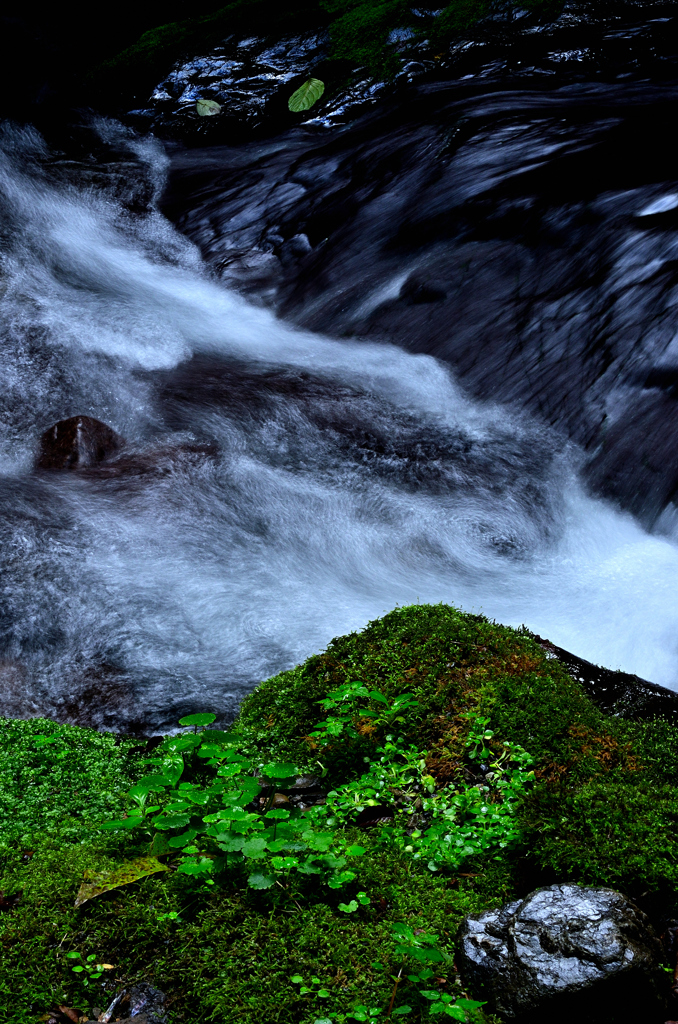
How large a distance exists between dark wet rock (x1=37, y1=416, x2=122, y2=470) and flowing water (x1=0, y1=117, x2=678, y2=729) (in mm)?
171

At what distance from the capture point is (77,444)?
620cm

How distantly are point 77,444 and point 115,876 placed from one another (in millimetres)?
4416

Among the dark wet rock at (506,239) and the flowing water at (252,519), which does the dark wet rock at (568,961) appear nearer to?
the flowing water at (252,519)

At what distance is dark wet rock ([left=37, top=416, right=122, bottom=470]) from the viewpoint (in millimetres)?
6125

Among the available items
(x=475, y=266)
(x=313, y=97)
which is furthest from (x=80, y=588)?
(x=313, y=97)

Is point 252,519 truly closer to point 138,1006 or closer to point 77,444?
point 77,444

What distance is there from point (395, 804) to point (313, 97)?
1151cm

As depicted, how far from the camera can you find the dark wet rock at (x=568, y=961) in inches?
77.0

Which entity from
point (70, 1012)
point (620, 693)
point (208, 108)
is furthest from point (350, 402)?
point (208, 108)

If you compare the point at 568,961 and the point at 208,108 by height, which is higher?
the point at 208,108

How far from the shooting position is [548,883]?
2.30 metres

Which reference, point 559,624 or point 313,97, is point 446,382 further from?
point 313,97

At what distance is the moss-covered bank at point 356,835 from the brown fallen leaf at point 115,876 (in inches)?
1.0

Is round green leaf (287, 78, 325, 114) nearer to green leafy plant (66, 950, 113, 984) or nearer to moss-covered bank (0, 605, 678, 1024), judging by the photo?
moss-covered bank (0, 605, 678, 1024)
